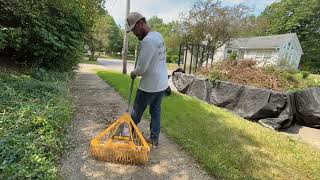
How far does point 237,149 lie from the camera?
379 centimetres

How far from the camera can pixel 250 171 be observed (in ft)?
10.2

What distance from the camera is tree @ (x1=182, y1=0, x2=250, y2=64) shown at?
2062cm

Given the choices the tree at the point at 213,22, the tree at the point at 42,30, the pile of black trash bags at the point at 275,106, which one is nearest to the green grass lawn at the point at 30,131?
the tree at the point at 42,30

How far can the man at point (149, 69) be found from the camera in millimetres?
2955

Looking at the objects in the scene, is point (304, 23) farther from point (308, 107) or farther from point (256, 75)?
point (308, 107)

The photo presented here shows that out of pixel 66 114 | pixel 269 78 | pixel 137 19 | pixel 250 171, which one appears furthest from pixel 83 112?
pixel 269 78

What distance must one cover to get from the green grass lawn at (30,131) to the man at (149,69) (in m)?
1.11

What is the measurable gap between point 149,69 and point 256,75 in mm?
5136

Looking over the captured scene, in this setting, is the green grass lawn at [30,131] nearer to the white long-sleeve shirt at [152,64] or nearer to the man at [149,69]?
the man at [149,69]

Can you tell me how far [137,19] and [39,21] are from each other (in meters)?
4.83

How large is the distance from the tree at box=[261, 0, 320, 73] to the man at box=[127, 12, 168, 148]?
39151 mm

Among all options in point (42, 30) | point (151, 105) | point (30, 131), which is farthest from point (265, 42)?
point (30, 131)

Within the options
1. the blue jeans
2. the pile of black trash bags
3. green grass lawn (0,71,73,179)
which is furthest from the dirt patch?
the pile of black trash bags

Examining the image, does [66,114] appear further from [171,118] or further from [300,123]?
[300,123]
